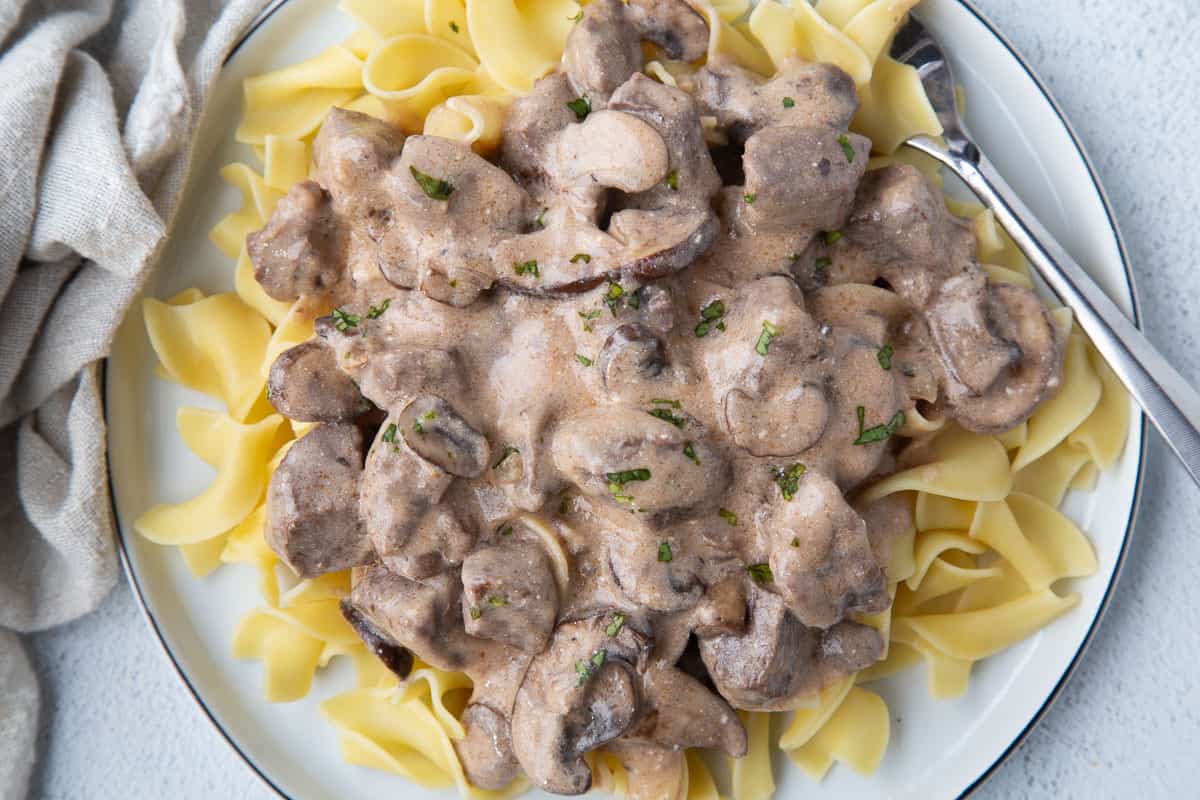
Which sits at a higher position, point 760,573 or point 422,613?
point 760,573

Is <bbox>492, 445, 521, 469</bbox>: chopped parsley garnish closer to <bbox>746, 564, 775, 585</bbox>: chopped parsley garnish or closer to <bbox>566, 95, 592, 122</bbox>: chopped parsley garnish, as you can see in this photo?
<bbox>746, 564, 775, 585</bbox>: chopped parsley garnish

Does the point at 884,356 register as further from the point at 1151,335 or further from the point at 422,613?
the point at 422,613

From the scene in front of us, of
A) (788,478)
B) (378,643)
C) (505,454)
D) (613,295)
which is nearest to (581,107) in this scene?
(613,295)

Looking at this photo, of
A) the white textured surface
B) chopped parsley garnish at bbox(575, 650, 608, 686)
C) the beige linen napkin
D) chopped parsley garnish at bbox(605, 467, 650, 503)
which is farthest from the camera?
the white textured surface

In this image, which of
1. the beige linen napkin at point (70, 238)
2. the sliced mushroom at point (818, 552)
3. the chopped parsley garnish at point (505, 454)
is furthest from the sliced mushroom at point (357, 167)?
the sliced mushroom at point (818, 552)

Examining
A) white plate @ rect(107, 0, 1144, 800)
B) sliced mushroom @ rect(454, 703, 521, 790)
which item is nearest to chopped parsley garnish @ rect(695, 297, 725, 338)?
white plate @ rect(107, 0, 1144, 800)

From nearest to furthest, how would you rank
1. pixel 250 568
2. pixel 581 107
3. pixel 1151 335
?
pixel 581 107
pixel 1151 335
pixel 250 568
